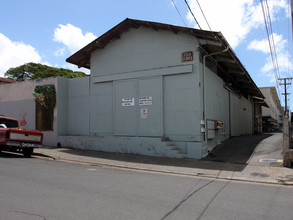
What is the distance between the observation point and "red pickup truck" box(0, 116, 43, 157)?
11.4m

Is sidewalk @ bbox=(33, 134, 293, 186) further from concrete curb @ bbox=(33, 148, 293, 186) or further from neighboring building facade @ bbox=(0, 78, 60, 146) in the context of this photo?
neighboring building facade @ bbox=(0, 78, 60, 146)

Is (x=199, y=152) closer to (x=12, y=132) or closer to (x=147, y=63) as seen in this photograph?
(x=147, y=63)

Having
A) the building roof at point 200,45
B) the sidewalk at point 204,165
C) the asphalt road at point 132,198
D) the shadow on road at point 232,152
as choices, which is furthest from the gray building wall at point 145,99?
the asphalt road at point 132,198

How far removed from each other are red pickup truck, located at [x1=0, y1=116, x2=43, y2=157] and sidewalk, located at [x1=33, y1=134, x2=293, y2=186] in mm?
858

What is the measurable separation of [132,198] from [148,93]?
28.5ft

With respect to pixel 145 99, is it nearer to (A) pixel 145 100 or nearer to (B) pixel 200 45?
(A) pixel 145 100

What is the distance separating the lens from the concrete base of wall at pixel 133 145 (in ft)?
40.0

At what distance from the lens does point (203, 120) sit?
12.7 metres

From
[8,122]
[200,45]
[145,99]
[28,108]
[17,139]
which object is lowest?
[17,139]

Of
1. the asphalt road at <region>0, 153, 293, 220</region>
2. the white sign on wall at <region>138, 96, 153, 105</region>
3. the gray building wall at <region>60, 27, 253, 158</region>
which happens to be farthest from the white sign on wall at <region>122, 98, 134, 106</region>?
the asphalt road at <region>0, 153, 293, 220</region>

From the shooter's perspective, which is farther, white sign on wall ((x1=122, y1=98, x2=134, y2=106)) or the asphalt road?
white sign on wall ((x1=122, y1=98, x2=134, y2=106))

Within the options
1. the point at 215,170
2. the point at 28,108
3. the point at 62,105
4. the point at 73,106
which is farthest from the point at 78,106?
the point at 215,170

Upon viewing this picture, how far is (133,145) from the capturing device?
13.3 meters

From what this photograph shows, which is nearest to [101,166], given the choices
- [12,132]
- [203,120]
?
[12,132]
